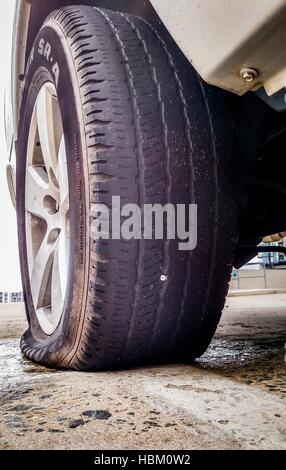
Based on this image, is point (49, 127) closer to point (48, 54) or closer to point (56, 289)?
point (48, 54)

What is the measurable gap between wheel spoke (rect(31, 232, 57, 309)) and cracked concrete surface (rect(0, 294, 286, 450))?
13.0 inches

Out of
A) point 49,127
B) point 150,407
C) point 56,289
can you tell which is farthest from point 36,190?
point 150,407

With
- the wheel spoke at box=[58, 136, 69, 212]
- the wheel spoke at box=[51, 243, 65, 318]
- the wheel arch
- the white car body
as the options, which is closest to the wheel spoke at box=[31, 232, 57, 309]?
the wheel spoke at box=[51, 243, 65, 318]

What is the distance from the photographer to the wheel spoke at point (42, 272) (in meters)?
1.41

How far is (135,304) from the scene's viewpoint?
3.06ft

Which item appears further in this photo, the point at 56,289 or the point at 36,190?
the point at 36,190

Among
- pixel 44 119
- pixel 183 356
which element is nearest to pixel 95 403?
pixel 183 356

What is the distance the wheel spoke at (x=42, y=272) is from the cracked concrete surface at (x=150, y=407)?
33cm

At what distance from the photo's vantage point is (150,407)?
0.72m

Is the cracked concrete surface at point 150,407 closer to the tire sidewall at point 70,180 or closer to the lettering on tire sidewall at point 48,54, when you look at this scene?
the tire sidewall at point 70,180

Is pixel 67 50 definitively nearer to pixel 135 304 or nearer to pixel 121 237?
pixel 121 237

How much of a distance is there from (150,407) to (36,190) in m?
0.98

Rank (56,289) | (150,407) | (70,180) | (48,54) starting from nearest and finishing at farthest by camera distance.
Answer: (150,407), (70,180), (48,54), (56,289)

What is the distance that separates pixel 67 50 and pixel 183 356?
871 mm
